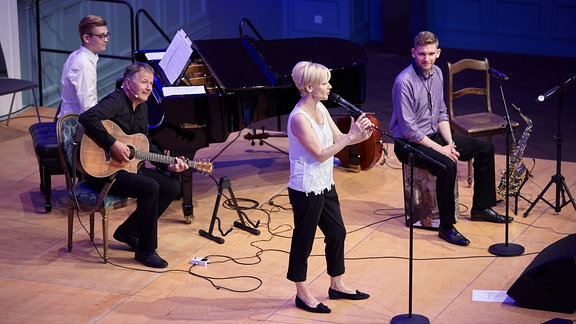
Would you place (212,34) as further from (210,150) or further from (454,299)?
(454,299)

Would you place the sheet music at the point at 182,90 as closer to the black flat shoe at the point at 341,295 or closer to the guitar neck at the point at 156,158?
the guitar neck at the point at 156,158

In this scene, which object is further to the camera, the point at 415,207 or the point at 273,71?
the point at 273,71

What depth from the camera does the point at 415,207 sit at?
23.9 ft

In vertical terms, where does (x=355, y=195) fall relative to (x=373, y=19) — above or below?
below

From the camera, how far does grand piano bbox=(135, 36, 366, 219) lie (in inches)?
281

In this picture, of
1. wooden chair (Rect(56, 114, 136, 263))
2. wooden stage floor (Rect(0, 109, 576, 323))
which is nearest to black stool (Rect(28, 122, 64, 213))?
wooden stage floor (Rect(0, 109, 576, 323))

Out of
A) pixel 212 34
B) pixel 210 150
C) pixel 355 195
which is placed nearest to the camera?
pixel 355 195

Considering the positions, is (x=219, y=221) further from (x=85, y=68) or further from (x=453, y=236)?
(x=453, y=236)

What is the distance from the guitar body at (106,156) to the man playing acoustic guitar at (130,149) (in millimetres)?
23

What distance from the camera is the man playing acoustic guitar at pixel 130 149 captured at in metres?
6.50

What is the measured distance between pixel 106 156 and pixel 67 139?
0.45m

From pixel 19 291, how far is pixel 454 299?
2.67 metres

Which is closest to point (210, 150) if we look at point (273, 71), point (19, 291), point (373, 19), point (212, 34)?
point (273, 71)

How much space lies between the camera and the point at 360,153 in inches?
334
